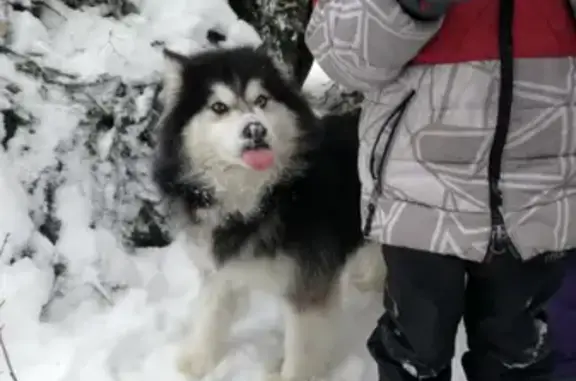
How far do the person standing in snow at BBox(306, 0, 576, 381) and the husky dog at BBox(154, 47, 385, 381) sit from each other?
1.62 ft

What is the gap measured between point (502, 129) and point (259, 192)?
0.89 m

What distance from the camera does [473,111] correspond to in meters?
1.61

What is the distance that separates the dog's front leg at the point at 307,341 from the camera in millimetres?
2443

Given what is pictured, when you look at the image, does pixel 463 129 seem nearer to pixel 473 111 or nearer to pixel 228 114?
pixel 473 111

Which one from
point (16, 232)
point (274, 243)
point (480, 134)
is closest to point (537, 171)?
point (480, 134)

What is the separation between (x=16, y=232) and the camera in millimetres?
2709

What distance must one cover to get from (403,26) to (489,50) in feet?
0.63

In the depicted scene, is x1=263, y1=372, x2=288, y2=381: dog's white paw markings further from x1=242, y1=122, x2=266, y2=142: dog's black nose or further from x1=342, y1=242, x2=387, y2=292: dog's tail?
x1=242, y1=122, x2=266, y2=142: dog's black nose

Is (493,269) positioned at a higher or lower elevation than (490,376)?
higher

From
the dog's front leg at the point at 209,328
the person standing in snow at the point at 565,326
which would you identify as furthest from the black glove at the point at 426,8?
the dog's front leg at the point at 209,328

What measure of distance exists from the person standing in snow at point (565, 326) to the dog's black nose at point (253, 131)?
965mm

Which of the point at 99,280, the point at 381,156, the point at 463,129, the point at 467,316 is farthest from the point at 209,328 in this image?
the point at 463,129

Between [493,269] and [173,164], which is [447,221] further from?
[173,164]

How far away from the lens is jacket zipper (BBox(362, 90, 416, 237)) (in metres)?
1.69
